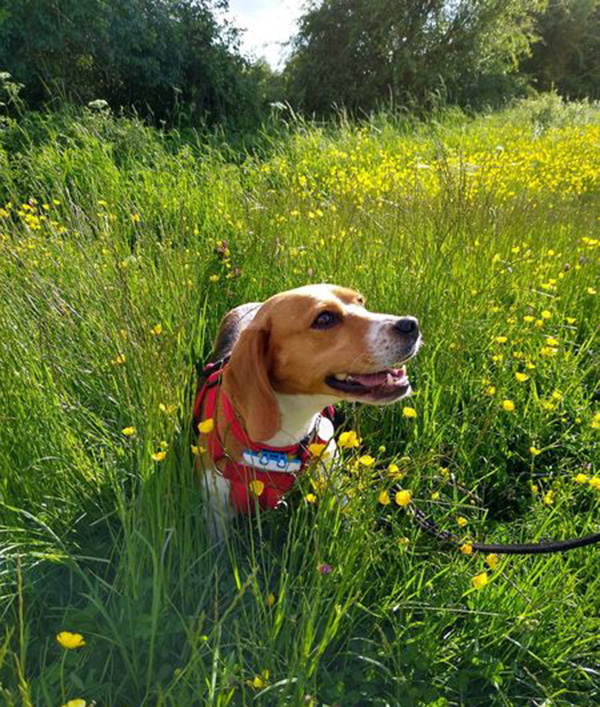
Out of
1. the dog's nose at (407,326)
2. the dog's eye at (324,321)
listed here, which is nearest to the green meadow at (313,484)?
the dog's nose at (407,326)

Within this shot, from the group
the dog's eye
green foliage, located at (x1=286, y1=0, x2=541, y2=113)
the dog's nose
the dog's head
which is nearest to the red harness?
the dog's head

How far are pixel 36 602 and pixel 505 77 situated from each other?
77.2 feet

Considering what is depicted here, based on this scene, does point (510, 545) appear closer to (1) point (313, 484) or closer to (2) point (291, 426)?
(1) point (313, 484)

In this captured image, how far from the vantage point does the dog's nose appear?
1.81 m

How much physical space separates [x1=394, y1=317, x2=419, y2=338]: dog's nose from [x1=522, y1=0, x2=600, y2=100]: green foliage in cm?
3297

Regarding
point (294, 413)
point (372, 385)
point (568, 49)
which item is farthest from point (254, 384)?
point (568, 49)

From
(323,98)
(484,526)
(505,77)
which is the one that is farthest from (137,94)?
(505,77)

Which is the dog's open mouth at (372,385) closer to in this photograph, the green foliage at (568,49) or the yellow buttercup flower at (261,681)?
the yellow buttercup flower at (261,681)

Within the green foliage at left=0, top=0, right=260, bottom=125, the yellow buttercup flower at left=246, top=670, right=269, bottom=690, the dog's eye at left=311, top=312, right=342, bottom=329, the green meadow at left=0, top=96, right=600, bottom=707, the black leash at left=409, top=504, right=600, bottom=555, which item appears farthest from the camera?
the green foliage at left=0, top=0, right=260, bottom=125

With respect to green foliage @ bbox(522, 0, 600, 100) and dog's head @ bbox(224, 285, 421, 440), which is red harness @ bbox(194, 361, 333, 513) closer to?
dog's head @ bbox(224, 285, 421, 440)

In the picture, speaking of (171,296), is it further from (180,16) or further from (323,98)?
(323,98)

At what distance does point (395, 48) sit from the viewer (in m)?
18.1

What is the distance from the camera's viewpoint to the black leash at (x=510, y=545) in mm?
1489

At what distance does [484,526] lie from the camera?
6.69 ft
